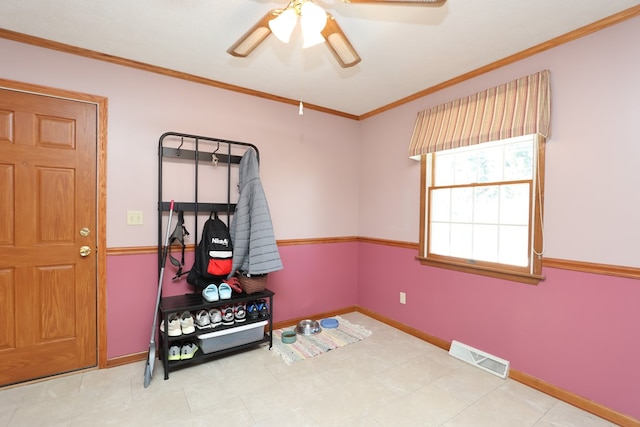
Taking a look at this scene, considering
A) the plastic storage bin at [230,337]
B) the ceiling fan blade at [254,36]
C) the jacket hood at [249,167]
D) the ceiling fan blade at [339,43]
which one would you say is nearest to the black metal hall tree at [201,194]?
the plastic storage bin at [230,337]

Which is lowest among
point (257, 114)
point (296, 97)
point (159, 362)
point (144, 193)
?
point (159, 362)

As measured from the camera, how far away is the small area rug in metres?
2.57

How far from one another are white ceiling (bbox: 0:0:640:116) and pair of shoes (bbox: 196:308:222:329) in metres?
2.02

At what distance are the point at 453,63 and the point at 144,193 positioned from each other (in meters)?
2.72

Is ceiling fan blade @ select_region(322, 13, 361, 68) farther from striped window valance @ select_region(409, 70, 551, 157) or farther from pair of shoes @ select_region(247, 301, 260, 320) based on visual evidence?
pair of shoes @ select_region(247, 301, 260, 320)

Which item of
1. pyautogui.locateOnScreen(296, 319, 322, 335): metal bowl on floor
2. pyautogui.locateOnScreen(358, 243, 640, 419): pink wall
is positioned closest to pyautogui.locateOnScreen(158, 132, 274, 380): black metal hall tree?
pyautogui.locateOnScreen(296, 319, 322, 335): metal bowl on floor

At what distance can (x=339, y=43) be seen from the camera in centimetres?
166

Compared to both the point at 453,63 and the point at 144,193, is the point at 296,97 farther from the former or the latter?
the point at 144,193

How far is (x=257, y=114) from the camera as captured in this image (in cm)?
298

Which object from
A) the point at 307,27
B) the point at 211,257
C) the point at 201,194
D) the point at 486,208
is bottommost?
the point at 211,257

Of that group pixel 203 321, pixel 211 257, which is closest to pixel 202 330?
pixel 203 321

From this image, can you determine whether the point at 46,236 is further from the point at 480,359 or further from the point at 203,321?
the point at 480,359

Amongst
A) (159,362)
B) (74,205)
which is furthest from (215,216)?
(159,362)

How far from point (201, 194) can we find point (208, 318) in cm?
107
